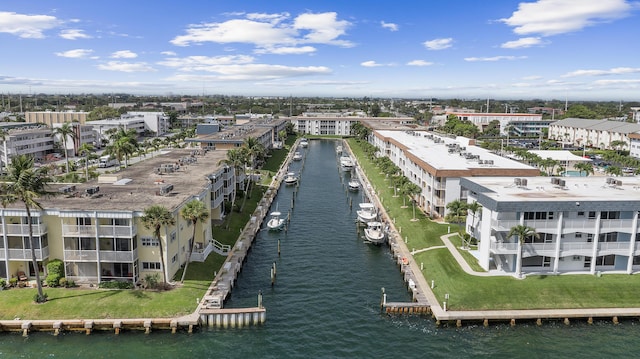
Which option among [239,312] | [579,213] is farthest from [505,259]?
[239,312]

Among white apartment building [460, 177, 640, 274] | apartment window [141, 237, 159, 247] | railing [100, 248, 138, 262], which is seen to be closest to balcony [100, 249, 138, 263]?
railing [100, 248, 138, 262]

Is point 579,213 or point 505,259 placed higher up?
point 579,213

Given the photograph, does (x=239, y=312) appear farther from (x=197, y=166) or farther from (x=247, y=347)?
(x=197, y=166)

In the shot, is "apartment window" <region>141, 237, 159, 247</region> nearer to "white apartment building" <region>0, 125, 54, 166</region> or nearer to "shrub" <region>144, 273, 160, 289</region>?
"shrub" <region>144, 273, 160, 289</region>

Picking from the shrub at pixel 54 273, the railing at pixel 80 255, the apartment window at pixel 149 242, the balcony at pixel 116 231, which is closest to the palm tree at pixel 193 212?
the apartment window at pixel 149 242

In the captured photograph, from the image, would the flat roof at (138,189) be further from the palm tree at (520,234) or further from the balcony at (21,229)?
the palm tree at (520,234)

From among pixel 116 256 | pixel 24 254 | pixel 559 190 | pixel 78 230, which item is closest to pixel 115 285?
pixel 116 256
